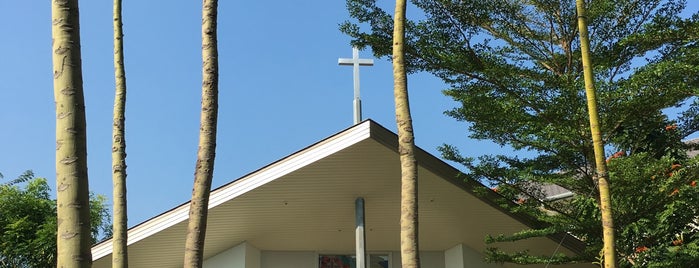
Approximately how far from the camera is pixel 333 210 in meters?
11.3

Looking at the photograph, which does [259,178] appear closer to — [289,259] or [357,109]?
[289,259]

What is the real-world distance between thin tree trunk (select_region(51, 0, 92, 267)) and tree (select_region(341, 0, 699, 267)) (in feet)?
25.1

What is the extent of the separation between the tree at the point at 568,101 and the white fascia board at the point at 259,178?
2.20 m

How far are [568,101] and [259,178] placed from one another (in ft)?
15.4

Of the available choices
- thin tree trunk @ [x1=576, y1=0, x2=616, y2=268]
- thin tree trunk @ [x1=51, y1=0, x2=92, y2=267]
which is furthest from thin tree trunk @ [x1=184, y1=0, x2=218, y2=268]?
thin tree trunk @ [x1=576, y1=0, x2=616, y2=268]

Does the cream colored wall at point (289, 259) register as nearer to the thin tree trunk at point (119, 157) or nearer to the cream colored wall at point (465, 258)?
the cream colored wall at point (465, 258)

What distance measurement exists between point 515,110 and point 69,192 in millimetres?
8082

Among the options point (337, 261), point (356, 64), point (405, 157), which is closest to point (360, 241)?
point (337, 261)

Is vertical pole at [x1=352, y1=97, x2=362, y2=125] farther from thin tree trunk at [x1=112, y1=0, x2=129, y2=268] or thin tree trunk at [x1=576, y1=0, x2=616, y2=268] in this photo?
thin tree trunk at [x1=576, y1=0, x2=616, y2=268]

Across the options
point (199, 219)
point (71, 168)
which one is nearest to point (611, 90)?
point (199, 219)

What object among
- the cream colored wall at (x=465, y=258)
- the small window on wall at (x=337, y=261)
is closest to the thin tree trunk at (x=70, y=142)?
the small window on wall at (x=337, y=261)

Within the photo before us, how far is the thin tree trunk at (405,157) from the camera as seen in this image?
5.22 m

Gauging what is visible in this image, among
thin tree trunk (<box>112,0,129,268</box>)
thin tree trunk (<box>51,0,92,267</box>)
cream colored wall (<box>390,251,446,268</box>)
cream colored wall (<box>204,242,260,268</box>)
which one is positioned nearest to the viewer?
thin tree trunk (<box>51,0,92,267</box>)

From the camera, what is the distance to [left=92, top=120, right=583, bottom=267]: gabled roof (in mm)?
9719
